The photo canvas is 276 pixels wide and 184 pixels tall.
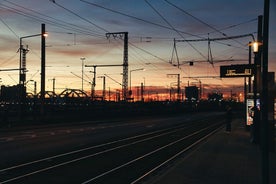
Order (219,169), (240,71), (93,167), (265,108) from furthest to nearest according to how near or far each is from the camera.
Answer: (240,71) < (93,167) < (219,169) < (265,108)

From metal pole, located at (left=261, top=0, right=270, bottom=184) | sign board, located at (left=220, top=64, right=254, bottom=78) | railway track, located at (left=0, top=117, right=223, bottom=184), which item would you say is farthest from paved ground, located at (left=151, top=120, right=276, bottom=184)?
sign board, located at (left=220, top=64, right=254, bottom=78)

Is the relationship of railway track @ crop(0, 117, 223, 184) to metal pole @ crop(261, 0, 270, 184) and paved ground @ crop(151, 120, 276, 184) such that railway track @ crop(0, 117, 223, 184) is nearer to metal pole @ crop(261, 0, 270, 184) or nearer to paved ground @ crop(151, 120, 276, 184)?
paved ground @ crop(151, 120, 276, 184)

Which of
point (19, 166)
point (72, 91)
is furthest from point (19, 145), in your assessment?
point (72, 91)

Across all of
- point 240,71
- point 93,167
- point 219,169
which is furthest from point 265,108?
point 240,71

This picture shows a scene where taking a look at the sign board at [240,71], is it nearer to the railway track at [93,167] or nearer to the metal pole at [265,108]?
the railway track at [93,167]

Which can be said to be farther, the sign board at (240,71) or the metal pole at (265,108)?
the sign board at (240,71)

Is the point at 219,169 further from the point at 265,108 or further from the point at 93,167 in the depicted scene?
the point at 265,108

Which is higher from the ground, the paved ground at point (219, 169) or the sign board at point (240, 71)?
the sign board at point (240, 71)

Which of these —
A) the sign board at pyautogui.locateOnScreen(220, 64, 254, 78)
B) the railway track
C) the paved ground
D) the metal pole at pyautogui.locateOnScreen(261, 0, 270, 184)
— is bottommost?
the railway track

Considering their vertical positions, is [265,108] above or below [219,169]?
above

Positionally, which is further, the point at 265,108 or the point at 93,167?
the point at 93,167

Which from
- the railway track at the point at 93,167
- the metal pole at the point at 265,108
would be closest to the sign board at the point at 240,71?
the railway track at the point at 93,167

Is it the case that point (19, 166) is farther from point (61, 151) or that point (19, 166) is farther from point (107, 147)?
point (107, 147)

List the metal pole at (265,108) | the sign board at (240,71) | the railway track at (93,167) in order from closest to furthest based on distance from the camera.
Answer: the metal pole at (265,108) → the railway track at (93,167) → the sign board at (240,71)
